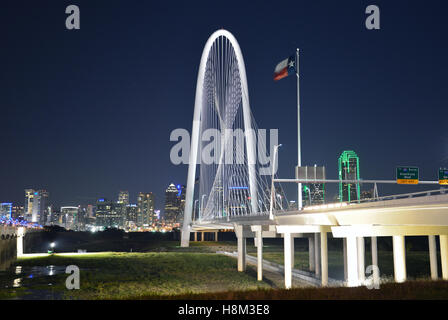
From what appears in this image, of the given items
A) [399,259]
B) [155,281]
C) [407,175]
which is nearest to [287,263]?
[399,259]

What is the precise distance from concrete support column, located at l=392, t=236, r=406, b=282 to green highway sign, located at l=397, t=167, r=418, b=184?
5.31 meters

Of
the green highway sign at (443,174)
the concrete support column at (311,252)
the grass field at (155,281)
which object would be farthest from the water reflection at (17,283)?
the green highway sign at (443,174)

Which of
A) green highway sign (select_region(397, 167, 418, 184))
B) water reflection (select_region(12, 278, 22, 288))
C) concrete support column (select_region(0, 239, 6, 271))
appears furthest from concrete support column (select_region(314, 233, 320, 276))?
concrete support column (select_region(0, 239, 6, 271))

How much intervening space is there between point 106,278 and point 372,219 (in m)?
26.0

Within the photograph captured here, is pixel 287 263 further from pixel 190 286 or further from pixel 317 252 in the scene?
pixel 317 252

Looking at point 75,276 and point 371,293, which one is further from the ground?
point 371,293

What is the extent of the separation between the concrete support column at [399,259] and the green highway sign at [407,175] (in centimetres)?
531

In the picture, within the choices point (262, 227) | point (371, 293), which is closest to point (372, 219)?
point (371, 293)

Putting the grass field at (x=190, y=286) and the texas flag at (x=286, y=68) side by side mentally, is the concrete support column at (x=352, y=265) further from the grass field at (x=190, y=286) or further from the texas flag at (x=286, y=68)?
the texas flag at (x=286, y=68)

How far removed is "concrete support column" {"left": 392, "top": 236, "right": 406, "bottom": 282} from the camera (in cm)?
2902

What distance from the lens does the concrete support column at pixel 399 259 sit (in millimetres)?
29016
